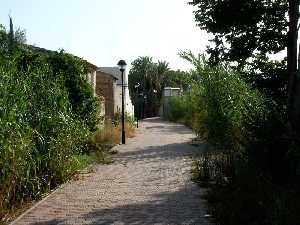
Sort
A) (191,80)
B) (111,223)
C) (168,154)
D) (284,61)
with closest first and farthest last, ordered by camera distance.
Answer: (111,223)
(284,61)
(191,80)
(168,154)

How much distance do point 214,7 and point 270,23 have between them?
144cm

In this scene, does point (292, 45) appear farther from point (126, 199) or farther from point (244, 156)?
point (126, 199)

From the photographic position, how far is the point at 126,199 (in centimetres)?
1081

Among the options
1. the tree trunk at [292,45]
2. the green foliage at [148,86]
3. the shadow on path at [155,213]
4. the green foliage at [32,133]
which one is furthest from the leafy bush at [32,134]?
the green foliage at [148,86]

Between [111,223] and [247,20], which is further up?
[247,20]

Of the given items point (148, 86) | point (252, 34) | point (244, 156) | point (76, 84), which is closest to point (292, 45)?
point (252, 34)

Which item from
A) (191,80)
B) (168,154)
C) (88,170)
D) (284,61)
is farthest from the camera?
(168,154)

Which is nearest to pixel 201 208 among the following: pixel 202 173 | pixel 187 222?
pixel 187 222

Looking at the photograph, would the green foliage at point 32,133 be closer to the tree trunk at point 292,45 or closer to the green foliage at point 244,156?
the green foliage at point 244,156

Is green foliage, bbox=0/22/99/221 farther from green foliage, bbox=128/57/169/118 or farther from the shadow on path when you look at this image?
green foliage, bbox=128/57/169/118

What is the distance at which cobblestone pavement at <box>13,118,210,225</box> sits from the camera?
8.98 meters

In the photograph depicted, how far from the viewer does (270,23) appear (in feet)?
41.2

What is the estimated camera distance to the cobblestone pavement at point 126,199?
353 inches

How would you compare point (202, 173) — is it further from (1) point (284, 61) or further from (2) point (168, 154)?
(2) point (168, 154)
